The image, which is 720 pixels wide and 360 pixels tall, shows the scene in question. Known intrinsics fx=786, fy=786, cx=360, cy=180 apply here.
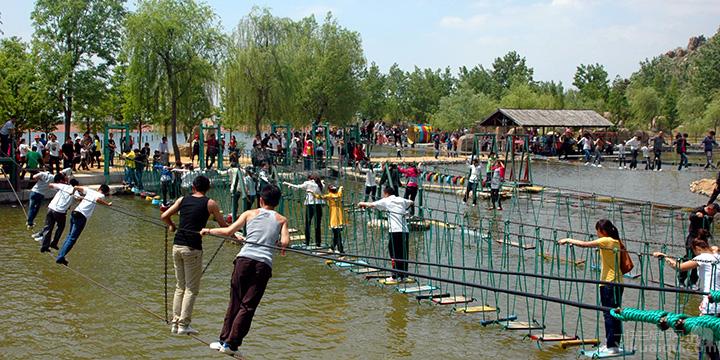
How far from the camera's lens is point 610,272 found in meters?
9.57

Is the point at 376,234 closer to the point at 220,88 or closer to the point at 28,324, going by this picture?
the point at 28,324

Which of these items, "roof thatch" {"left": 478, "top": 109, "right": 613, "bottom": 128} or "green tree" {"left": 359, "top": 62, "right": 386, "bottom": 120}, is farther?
"green tree" {"left": 359, "top": 62, "right": 386, "bottom": 120}

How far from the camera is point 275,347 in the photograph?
34.8 feet

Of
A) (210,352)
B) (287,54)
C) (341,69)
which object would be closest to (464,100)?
(341,69)

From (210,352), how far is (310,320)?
1.98 meters

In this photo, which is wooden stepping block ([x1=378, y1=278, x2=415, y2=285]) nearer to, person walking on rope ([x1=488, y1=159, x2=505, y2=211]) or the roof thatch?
person walking on rope ([x1=488, y1=159, x2=505, y2=211])

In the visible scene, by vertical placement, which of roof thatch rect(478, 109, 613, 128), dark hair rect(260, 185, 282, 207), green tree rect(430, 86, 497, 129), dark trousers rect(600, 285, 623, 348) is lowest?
dark trousers rect(600, 285, 623, 348)

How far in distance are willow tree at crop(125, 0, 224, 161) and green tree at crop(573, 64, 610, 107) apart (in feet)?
198

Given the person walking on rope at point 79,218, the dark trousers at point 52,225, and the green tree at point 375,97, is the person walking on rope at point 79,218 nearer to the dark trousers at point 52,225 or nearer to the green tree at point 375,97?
the dark trousers at point 52,225

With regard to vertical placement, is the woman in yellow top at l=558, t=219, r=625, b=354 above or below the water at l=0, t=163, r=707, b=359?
above

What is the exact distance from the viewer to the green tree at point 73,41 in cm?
3634

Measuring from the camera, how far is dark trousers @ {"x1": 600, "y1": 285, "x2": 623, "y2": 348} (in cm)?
944

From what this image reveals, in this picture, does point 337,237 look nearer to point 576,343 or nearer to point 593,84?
point 576,343

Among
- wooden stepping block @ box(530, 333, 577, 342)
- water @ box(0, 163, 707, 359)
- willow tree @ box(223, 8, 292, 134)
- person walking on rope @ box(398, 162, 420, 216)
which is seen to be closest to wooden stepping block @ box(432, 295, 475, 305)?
water @ box(0, 163, 707, 359)
